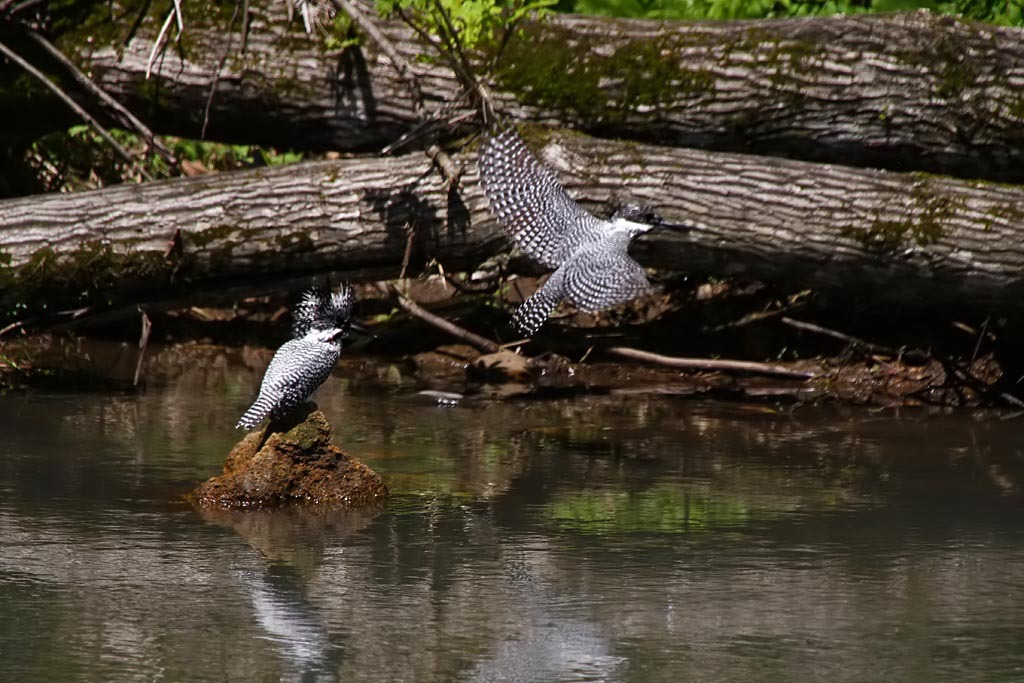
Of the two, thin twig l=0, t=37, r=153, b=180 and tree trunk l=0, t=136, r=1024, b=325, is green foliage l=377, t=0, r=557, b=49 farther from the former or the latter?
thin twig l=0, t=37, r=153, b=180

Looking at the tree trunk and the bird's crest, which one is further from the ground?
the tree trunk

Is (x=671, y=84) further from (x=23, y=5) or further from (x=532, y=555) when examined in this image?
(x=532, y=555)

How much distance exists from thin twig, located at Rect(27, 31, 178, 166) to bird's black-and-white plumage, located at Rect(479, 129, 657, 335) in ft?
7.11

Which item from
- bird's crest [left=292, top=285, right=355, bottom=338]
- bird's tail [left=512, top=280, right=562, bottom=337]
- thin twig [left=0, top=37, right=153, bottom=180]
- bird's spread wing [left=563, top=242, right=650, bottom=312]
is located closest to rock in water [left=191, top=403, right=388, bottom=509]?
bird's crest [left=292, top=285, right=355, bottom=338]

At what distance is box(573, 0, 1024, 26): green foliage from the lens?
8.77m

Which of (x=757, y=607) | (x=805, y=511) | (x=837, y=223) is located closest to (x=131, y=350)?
(x=837, y=223)

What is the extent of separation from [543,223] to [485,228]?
3.04ft

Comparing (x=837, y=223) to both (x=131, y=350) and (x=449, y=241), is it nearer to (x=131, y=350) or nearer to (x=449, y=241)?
(x=449, y=241)

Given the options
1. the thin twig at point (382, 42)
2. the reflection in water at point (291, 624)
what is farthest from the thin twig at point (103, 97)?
the reflection in water at point (291, 624)

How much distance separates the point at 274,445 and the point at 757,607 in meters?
1.89

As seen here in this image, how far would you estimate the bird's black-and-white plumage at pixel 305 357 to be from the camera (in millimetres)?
5020

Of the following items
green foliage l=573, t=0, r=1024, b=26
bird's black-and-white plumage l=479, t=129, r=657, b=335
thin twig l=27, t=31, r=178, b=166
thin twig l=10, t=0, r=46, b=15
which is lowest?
bird's black-and-white plumage l=479, t=129, r=657, b=335

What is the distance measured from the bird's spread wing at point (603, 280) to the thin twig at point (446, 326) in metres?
1.83

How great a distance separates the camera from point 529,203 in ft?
20.5
